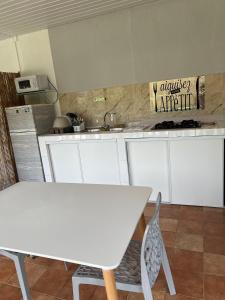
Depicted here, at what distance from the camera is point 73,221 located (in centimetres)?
129

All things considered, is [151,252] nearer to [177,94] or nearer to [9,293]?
[9,293]

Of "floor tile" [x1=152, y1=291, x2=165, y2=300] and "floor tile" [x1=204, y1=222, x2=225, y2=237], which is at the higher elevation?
"floor tile" [x1=152, y1=291, x2=165, y2=300]

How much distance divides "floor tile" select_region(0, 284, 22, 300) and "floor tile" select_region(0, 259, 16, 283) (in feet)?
0.29

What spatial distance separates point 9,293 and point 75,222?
41.4 inches

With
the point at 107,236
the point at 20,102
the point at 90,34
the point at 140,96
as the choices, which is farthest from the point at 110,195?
the point at 20,102

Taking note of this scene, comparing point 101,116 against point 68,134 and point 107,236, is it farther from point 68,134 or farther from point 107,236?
point 107,236

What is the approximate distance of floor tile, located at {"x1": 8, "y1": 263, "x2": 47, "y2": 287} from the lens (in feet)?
6.19

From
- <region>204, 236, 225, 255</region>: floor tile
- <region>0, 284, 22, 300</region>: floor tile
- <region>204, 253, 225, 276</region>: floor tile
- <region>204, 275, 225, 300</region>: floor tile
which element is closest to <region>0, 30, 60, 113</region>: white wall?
<region>0, 284, 22, 300</region>: floor tile

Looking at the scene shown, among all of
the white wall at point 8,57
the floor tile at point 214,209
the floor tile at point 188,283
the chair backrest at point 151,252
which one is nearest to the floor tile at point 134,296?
the floor tile at point 188,283

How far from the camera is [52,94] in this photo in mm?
3789

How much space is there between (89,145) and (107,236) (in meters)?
2.09

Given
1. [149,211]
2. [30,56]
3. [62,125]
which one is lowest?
[149,211]

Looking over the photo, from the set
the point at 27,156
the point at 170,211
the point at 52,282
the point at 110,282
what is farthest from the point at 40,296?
the point at 27,156

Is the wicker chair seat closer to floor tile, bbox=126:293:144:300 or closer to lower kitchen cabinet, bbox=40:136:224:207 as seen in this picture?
floor tile, bbox=126:293:144:300
